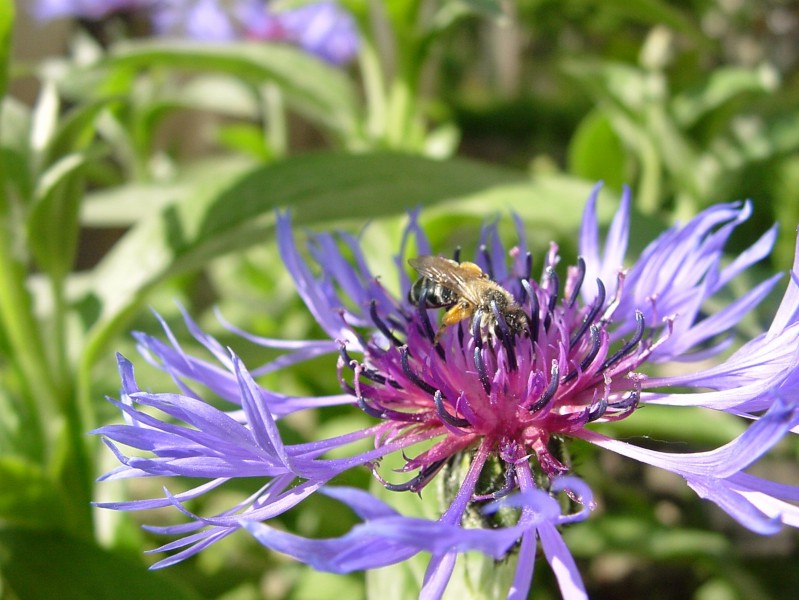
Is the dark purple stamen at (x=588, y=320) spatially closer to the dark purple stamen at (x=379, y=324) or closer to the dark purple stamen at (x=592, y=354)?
the dark purple stamen at (x=592, y=354)

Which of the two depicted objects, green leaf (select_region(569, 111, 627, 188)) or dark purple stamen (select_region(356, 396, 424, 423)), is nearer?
dark purple stamen (select_region(356, 396, 424, 423))

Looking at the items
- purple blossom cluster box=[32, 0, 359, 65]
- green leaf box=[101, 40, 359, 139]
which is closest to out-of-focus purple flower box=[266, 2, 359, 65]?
purple blossom cluster box=[32, 0, 359, 65]

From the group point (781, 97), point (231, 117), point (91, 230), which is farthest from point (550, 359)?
point (231, 117)

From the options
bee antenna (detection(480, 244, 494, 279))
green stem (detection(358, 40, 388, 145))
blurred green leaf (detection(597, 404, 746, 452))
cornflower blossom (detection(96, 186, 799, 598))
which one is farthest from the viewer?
green stem (detection(358, 40, 388, 145))

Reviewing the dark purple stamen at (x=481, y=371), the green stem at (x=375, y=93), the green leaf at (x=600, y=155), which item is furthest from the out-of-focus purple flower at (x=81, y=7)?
the dark purple stamen at (x=481, y=371)

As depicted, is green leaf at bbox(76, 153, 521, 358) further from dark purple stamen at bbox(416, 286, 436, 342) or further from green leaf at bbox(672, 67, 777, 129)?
green leaf at bbox(672, 67, 777, 129)

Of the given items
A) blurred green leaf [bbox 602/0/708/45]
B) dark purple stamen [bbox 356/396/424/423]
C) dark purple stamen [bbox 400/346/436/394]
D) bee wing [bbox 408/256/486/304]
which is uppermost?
blurred green leaf [bbox 602/0/708/45]

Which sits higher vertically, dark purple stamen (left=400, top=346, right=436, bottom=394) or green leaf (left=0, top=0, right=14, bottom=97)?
green leaf (left=0, top=0, right=14, bottom=97)
